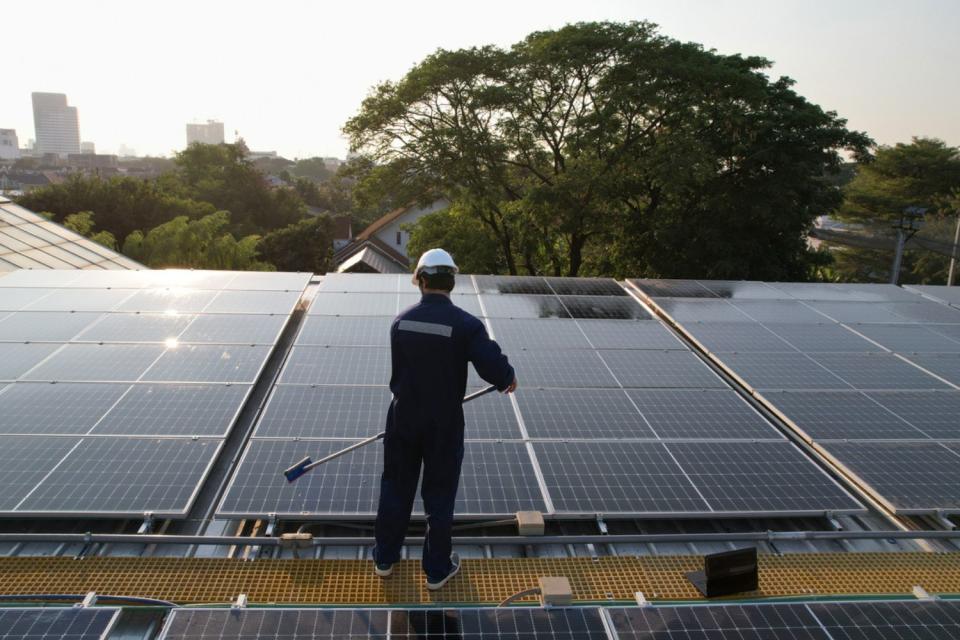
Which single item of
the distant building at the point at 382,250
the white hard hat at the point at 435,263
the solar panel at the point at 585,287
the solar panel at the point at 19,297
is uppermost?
the white hard hat at the point at 435,263

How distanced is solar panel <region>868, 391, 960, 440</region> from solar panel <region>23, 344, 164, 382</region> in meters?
0.67

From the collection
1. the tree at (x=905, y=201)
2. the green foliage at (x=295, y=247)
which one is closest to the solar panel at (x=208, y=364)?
the green foliage at (x=295, y=247)

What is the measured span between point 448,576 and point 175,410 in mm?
3398

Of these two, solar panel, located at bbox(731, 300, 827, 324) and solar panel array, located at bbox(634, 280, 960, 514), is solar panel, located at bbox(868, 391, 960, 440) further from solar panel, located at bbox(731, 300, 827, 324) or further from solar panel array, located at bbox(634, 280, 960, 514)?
solar panel, located at bbox(731, 300, 827, 324)

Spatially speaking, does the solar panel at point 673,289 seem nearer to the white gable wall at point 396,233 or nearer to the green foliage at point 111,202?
the green foliage at point 111,202

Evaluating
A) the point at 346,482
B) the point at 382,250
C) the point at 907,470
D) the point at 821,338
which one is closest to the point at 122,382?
the point at 346,482

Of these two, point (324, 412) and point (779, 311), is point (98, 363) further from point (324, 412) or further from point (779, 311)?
point (779, 311)

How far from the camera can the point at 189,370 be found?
6.81m

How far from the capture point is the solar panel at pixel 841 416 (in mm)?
6258

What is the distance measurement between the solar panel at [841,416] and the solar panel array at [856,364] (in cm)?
1

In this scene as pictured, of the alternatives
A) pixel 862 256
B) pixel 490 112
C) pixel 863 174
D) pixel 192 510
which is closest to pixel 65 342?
pixel 192 510

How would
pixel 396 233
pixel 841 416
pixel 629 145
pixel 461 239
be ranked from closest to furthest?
pixel 841 416 < pixel 629 145 < pixel 461 239 < pixel 396 233

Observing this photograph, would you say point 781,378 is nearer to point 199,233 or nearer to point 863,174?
point 199,233

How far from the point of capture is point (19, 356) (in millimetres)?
7105
